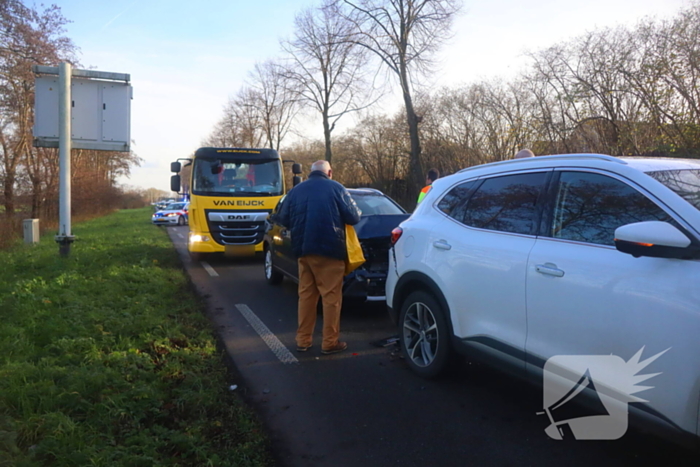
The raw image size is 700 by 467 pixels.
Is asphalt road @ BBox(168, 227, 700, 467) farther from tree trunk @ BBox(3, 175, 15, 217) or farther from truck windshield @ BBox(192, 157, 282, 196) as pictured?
tree trunk @ BBox(3, 175, 15, 217)

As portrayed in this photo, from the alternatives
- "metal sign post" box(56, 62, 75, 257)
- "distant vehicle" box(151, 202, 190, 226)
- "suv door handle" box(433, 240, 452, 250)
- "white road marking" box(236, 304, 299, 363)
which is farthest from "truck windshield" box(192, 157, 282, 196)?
"distant vehicle" box(151, 202, 190, 226)

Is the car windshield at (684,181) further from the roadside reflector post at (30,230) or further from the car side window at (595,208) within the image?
the roadside reflector post at (30,230)

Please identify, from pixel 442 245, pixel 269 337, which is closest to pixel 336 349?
pixel 269 337

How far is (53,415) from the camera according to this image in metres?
3.29

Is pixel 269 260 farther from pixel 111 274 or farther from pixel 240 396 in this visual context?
pixel 240 396

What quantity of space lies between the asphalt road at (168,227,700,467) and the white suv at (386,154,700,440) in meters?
0.40

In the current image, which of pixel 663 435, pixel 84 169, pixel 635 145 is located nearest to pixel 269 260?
pixel 663 435

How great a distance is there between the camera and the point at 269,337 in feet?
18.9

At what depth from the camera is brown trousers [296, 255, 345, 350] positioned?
5.06 m

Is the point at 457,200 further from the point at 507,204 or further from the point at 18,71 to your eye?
the point at 18,71

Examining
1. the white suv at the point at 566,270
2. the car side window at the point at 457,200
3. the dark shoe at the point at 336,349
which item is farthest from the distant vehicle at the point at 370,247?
the car side window at the point at 457,200

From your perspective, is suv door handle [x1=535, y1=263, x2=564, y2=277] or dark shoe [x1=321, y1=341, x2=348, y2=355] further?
dark shoe [x1=321, y1=341, x2=348, y2=355]

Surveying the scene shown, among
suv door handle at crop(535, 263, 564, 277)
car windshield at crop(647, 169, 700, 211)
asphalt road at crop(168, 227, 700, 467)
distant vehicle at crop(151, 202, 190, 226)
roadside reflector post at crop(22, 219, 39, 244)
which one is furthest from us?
distant vehicle at crop(151, 202, 190, 226)

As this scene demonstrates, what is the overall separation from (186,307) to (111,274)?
2.48m
